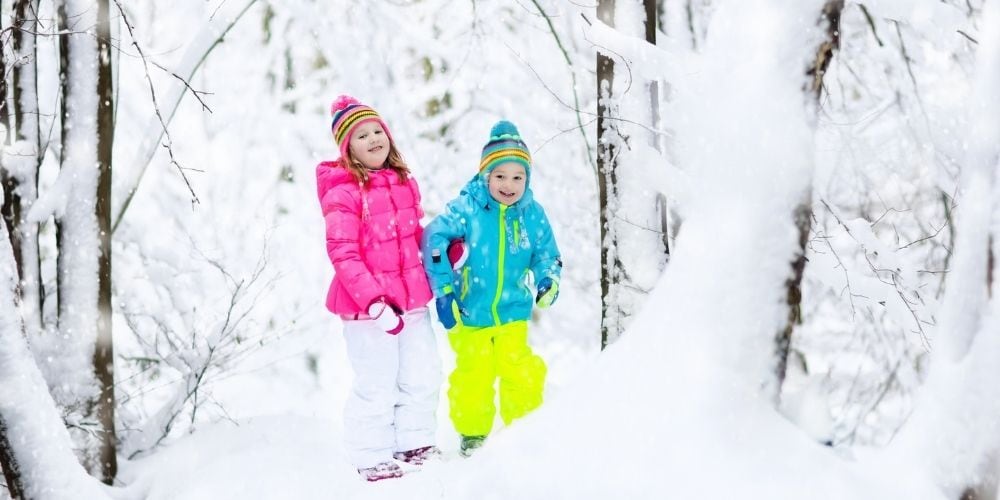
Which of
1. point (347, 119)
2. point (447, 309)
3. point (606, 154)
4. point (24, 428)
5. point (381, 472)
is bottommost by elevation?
point (381, 472)

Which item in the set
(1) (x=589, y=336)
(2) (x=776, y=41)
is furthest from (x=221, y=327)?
(1) (x=589, y=336)

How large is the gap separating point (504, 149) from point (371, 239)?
0.67m

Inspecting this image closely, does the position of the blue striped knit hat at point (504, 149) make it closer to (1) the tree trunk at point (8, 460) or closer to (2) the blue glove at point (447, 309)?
(2) the blue glove at point (447, 309)

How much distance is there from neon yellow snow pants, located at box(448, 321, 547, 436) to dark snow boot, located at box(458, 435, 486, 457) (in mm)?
24

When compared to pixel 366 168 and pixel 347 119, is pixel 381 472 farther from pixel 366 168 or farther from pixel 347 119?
pixel 347 119

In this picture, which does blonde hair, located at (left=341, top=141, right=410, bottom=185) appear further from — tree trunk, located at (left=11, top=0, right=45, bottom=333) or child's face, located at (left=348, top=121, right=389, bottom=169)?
tree trunk, located at (left=11, top=0, right=45, bottom=333)

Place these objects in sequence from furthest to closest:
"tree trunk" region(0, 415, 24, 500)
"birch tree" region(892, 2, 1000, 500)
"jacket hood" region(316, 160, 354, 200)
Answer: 1. "jacket hood" region(316, 160, 354, 200)
2. "tree trunk" region(0, 415, 24, 500)
3. "birch tree" region(892, 2, 1000, 500)

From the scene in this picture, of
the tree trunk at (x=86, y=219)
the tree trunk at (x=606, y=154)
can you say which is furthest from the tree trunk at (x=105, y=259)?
the tree trunk at (x=606, y=154)

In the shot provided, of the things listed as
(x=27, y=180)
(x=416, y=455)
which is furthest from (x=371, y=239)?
(x=27, y=180)

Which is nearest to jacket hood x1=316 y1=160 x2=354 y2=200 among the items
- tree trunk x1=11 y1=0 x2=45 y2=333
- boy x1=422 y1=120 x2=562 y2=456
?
boy x1=422 y1=120 x2=562 y2=456

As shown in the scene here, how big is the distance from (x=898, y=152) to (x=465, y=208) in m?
3.84

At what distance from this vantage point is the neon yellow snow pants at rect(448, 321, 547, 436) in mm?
3533

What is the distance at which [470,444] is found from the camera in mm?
3584

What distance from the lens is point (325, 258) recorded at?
23.3 ft
